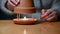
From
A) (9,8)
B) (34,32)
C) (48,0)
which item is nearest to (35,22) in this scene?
(34,32)

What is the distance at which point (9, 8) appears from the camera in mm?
1286

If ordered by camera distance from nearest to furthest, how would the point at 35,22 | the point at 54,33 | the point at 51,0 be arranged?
1. the point at 54,33
2. the point at 35,22
3. the point at 51,0

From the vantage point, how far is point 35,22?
922mm

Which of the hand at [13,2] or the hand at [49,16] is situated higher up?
the hand at [13,2]

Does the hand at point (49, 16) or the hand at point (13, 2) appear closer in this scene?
the hand at point (49, 16)

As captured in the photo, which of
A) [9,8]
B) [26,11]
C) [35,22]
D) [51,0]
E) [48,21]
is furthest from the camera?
[51,0]

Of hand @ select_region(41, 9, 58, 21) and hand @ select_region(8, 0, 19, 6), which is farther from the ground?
hand @ select_region(8, 0, 19, 6)

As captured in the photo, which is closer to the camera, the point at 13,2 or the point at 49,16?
the point at 49,16

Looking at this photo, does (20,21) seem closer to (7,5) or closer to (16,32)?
(16,32)

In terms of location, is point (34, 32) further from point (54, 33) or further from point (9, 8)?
point (9, 8)

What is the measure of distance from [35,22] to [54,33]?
26 centimetres

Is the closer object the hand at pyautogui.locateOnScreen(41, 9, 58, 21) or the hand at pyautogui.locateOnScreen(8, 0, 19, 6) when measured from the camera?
the hand at pyautogui.locateOnScreen(41, 9, 58, 21)

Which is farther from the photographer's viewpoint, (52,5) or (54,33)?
(52,5)

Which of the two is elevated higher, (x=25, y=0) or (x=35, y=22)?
(x=25, y=0)
